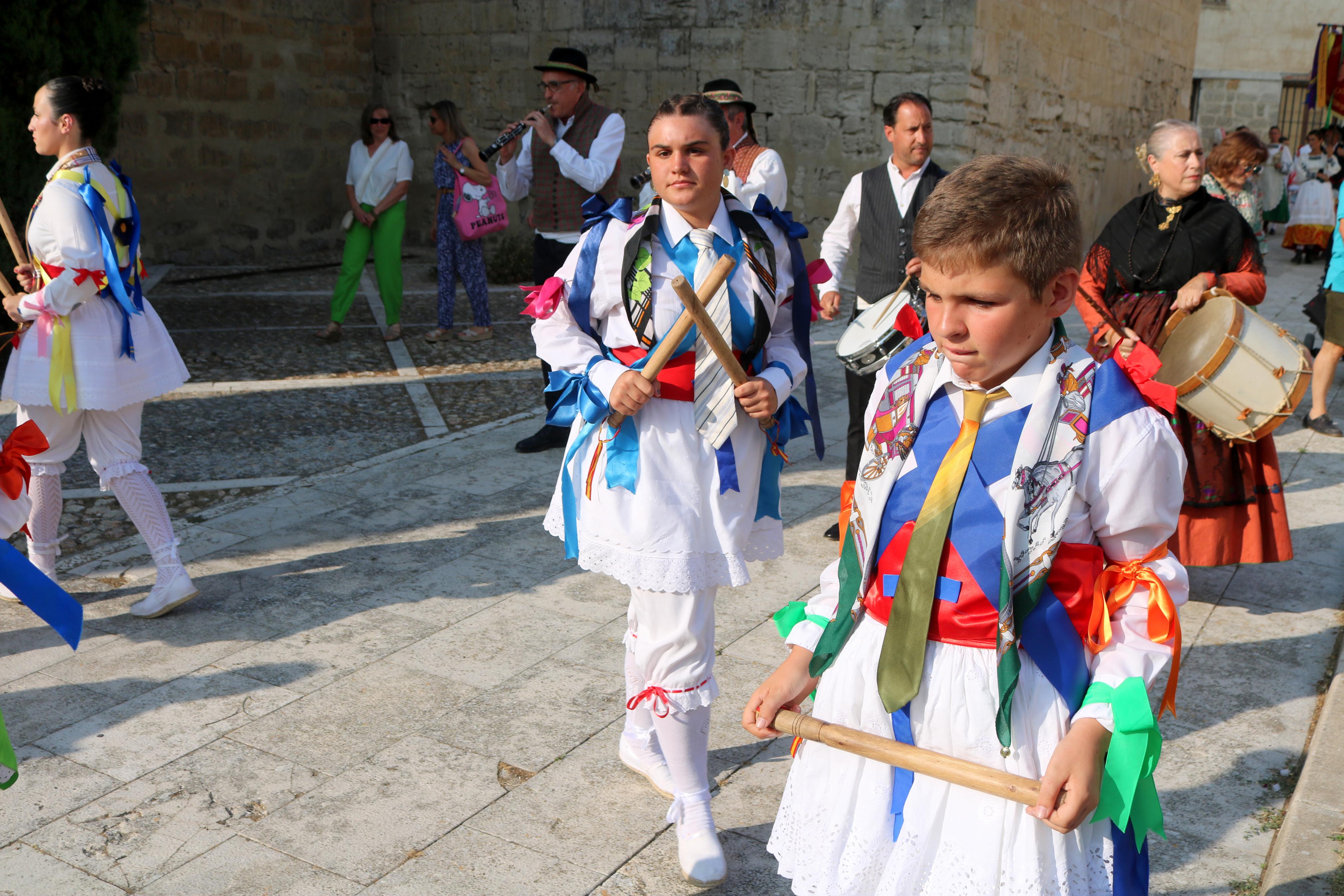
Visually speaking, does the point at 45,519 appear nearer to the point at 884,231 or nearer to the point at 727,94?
the point at 884,231

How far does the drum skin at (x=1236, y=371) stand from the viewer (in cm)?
439

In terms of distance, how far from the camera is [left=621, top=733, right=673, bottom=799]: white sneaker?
10.3ft

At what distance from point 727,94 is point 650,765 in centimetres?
422

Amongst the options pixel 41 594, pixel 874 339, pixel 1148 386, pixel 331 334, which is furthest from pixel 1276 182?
pixel 41 594

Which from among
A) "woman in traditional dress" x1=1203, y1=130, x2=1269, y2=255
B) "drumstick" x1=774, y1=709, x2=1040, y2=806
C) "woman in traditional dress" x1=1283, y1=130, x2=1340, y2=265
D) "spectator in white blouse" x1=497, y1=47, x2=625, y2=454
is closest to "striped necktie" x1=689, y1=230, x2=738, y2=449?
"drumstick" x1=774, y1=709, x2=1040, y2=806

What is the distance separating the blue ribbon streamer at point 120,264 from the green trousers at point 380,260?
188 inches

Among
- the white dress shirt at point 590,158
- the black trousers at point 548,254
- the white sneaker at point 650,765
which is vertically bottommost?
the white sneaker at point 650,765

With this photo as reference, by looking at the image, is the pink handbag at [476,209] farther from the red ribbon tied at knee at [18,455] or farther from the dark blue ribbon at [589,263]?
the dark blue ribbon at [589,263]

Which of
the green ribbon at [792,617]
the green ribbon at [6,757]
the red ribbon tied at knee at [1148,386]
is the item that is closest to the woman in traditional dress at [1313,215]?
the red ribbon tied at knee at [1148,386]

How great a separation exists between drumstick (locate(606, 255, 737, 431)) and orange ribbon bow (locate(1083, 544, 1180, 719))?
3.76 ft

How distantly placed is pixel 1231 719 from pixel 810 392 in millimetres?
1768

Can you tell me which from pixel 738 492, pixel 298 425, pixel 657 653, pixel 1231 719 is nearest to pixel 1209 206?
pixel 1231 719

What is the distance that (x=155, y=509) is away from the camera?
432 centimetres

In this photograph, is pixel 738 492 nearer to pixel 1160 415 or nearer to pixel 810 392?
pixel 810 392
